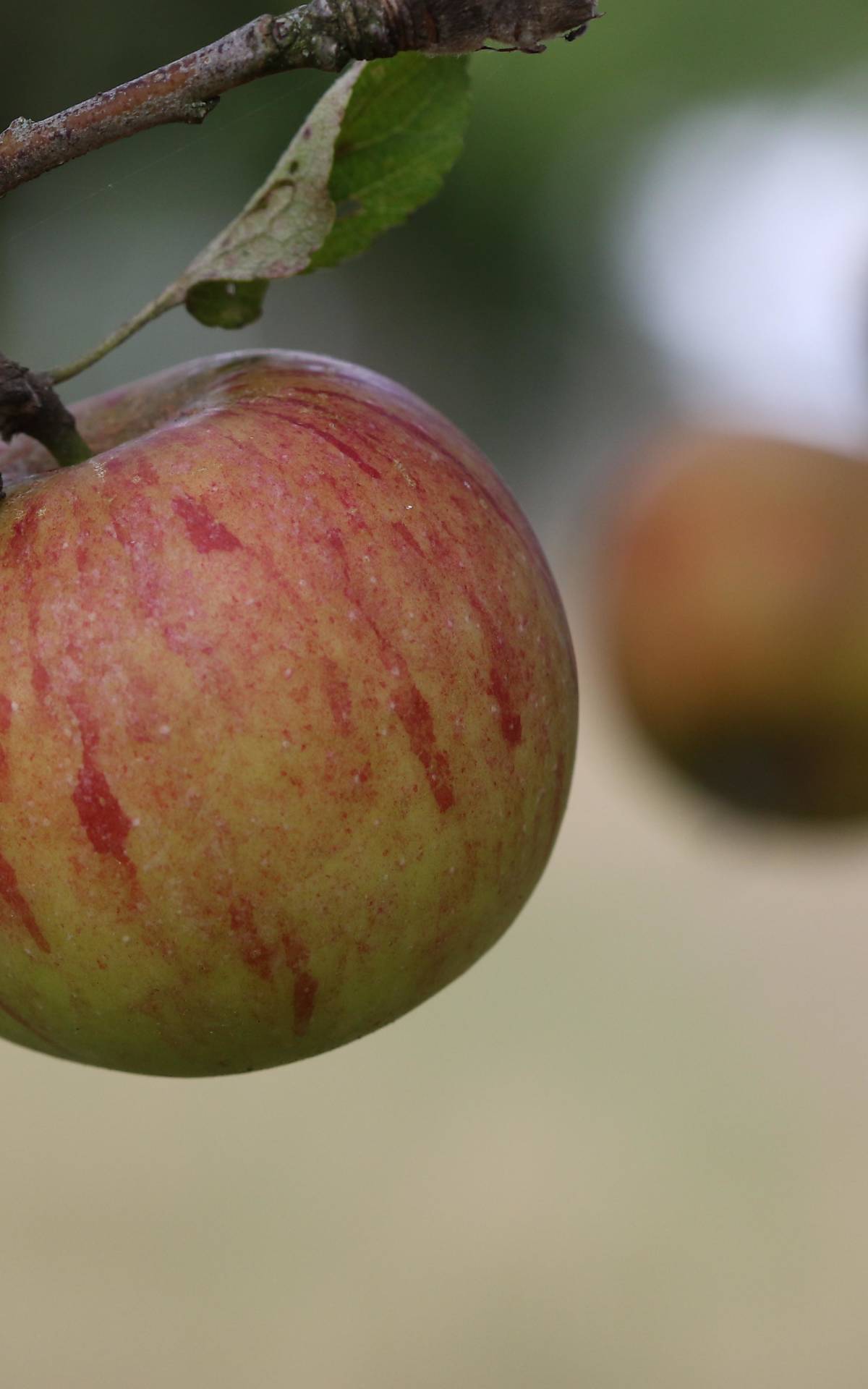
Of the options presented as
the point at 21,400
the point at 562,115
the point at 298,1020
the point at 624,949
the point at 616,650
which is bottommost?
the point at 624,949

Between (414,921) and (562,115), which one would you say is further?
(562,115)

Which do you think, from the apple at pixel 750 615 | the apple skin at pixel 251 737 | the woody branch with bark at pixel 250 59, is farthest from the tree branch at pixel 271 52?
the apple at pixel 750 615

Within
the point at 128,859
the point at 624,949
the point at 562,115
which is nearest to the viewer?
the point at 128,859

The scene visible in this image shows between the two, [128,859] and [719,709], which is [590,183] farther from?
[128,859]

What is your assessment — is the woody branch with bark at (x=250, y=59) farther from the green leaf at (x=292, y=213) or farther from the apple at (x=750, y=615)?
the apple at (x=750, y=615)

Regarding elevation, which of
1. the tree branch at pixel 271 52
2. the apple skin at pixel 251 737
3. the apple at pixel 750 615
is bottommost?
the apple at pixel 750 615

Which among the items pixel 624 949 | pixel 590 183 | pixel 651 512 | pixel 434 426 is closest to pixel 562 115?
pixel 590 183

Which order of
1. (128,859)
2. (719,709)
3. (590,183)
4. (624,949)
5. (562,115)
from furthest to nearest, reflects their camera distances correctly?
(590,183), (562,115), (624,949), (719,709), (128,859)
